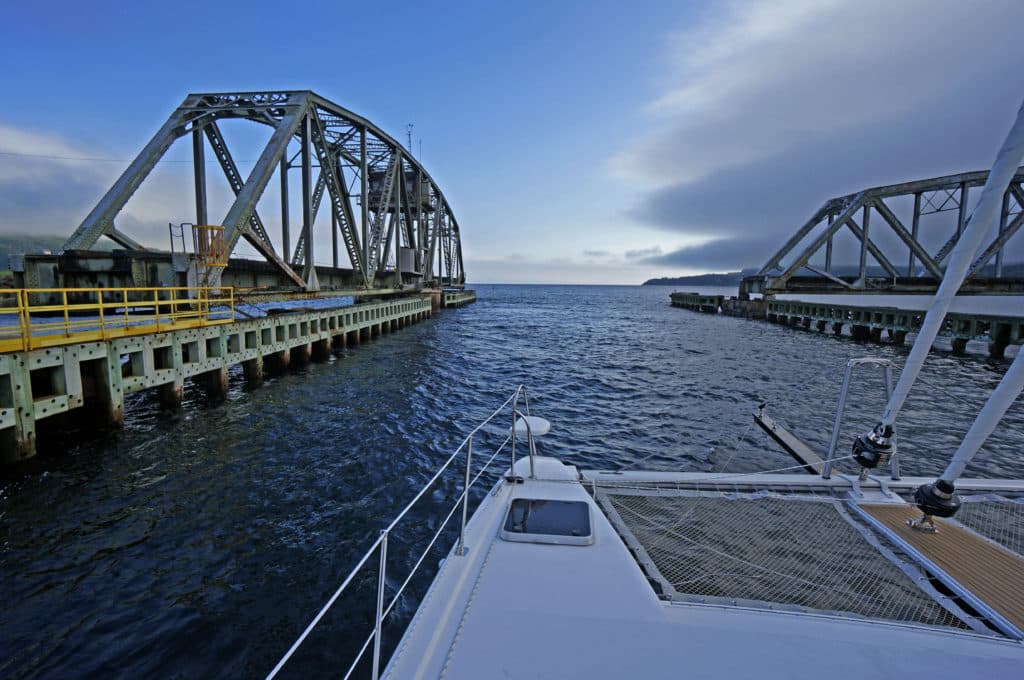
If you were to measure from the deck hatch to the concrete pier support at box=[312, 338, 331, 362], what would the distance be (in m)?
21.4

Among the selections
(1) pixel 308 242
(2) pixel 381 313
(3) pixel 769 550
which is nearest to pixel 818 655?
(3) pixel 769 550

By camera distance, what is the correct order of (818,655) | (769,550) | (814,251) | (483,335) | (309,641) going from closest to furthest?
(818,655), (769,550), (309,641), (483,335), (814,251)

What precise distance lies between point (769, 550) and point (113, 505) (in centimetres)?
1087

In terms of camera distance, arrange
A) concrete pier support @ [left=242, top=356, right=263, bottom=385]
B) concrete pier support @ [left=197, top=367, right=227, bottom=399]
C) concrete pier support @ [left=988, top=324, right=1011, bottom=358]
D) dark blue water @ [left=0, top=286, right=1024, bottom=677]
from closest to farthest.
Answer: dark blue water @ [left=0, top=286, right=1024, bottom=677] → concrete pier support @ [left=197, top=367, right=227, bottom=399] → concrete pier support @ [left=242, top=356, right=263, bottom=385] → concrete pier support @ [left=988, top=324, right=1011, bottom=358]

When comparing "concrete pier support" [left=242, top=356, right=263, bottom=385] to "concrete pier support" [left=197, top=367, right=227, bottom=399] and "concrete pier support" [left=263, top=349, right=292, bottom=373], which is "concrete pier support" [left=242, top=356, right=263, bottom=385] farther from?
"concrete pier support" [left=263, top=349, right=292, bottom=373]

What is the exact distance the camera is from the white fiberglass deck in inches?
117

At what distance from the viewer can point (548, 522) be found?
4.95 m

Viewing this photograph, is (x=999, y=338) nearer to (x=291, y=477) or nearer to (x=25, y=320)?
(x=291, y=477)

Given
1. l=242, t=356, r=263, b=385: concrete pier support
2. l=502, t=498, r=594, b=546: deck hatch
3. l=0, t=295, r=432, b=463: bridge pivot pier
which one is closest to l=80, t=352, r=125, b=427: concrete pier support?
l=0, t=295, r=432, b=463: bridge pivot pier

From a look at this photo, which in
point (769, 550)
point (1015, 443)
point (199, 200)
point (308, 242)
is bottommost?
point (1015, 443)

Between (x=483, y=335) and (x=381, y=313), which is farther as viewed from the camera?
(x=483, y=335)

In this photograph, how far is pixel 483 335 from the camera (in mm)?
38906

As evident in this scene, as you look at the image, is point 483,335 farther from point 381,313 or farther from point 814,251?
point 814,251

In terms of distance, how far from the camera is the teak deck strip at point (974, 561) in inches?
145
